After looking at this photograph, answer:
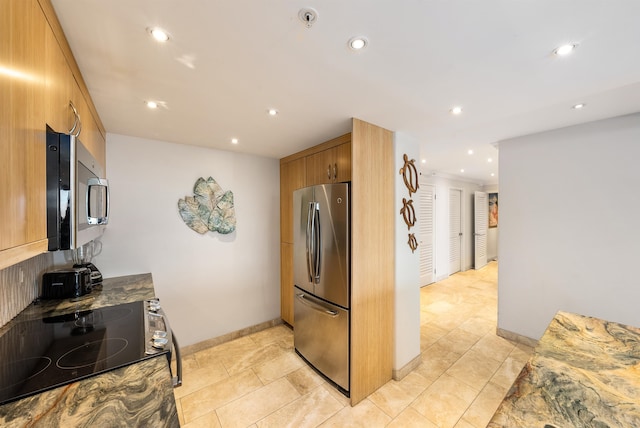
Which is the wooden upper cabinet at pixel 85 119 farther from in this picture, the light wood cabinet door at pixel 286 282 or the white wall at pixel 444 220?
the white wall at pixel 444 220

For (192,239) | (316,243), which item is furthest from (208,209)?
(316,243)

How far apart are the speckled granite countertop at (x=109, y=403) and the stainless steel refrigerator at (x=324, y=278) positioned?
1.40m

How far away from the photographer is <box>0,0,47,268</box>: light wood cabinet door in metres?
0.63

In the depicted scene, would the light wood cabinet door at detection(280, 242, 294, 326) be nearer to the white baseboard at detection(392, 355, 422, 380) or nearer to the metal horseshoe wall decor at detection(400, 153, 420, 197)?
the white baseboard at detection(392, 355, 422, 380)

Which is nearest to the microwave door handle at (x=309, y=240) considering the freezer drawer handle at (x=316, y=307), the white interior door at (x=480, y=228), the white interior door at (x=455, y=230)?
the freezer drawer handle at (x=316, y=307)

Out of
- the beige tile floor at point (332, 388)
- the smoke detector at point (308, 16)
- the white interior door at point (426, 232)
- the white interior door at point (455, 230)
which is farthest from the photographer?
the white interior door at point (455, 230)

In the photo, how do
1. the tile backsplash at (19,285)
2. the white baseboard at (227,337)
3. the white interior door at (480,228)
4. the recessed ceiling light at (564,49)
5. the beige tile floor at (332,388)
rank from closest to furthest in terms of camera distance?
Answer: the recessed ceiling light at (564,49) → the tile backsplash at (19,285) → the beige tile floor at (332,388) → the white baseboard at (227,337) → the white interior door at (480,228)

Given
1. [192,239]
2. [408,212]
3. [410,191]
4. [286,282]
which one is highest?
[410,191]

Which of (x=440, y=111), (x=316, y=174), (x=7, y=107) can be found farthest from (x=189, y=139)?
(x=440, y=111)

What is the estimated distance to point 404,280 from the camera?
2500 mm

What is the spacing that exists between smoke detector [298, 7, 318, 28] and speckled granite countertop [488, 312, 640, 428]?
5.14 ft

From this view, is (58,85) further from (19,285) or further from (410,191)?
(410,191)

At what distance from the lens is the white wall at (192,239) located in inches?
98.3

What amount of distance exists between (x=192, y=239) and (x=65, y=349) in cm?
182
